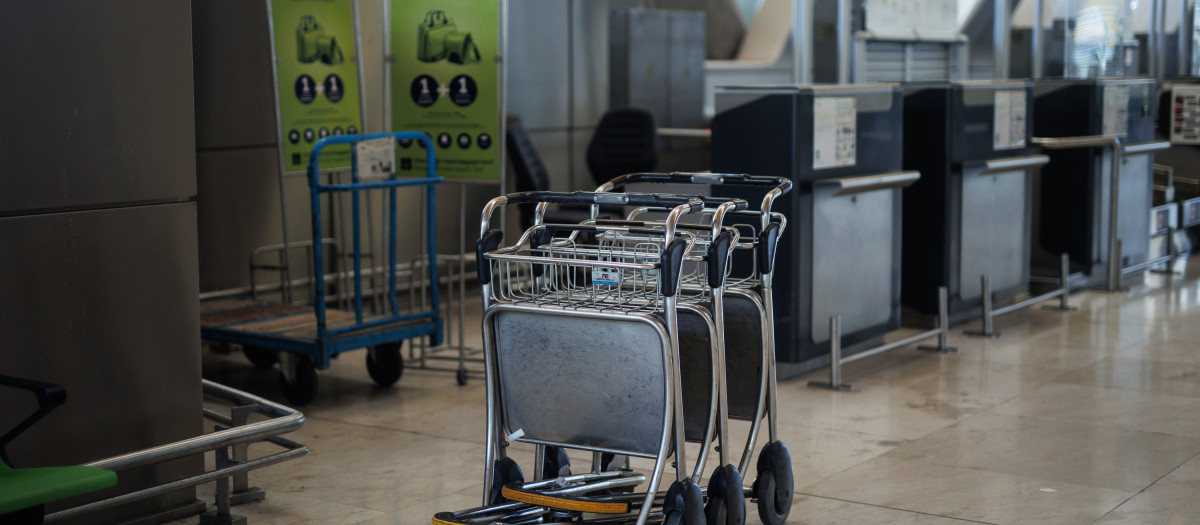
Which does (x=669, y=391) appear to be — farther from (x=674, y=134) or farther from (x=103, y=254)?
(x=674, y=134)

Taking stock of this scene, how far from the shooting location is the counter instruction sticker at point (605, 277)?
2980mm

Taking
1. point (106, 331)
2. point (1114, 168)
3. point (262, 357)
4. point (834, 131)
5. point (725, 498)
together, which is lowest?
point (262, 357)

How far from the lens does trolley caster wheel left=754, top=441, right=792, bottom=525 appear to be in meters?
3.43

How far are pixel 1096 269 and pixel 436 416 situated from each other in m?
4.72

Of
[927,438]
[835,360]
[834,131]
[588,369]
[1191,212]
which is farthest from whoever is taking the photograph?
[1191,212]

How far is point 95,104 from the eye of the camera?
132 inches

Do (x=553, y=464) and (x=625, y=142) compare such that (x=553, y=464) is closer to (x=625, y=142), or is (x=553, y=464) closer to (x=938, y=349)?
(x=938, y=349)

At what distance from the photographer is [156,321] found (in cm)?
356

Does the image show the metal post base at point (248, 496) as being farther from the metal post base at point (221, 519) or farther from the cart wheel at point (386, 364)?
the cart wheel at point (386, 364)

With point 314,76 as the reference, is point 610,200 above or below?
below

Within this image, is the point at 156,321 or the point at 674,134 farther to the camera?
the point at 674,134

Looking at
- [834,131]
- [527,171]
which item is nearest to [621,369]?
[834,131]

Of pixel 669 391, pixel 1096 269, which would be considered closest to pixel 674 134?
pixel 1096 269

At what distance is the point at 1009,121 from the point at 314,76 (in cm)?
369
